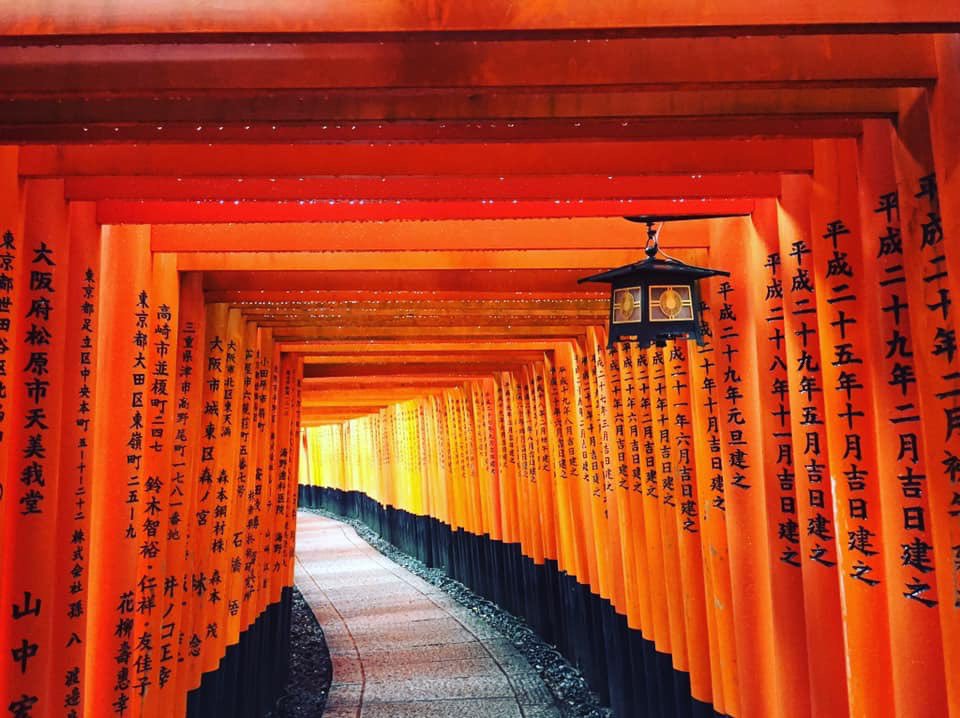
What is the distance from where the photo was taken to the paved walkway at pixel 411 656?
11.1m

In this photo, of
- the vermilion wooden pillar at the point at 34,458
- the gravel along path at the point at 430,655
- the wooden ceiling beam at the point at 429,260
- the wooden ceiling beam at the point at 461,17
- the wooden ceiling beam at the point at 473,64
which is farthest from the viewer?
the gravel along path at the point at 430,655

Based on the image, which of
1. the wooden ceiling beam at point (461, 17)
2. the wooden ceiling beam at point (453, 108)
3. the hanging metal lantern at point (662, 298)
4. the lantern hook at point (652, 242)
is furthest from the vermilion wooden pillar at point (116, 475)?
the lantern hook at point (652, 242)

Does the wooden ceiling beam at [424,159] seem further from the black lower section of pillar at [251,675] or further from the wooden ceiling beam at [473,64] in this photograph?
the black lower section of pillar at [251,675]

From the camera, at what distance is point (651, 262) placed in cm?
559

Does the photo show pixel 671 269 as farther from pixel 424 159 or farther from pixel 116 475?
pixel 116 475

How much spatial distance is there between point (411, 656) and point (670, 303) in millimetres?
9378

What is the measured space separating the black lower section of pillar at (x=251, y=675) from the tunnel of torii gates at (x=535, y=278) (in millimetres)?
147

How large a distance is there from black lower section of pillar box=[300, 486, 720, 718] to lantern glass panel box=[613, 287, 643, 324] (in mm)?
3151

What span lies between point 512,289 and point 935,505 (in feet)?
16.7

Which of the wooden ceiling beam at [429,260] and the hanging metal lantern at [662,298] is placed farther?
the wooden ceiling beam at [429,260]

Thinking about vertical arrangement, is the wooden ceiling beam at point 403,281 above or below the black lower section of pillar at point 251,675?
above

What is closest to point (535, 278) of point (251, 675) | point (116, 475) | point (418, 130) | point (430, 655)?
point (116, 475)

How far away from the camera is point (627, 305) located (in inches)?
225

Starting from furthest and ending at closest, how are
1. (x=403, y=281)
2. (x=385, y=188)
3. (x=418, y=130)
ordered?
(x=403, y=281)
(x=385, y=188)
(x=418, y=130)
